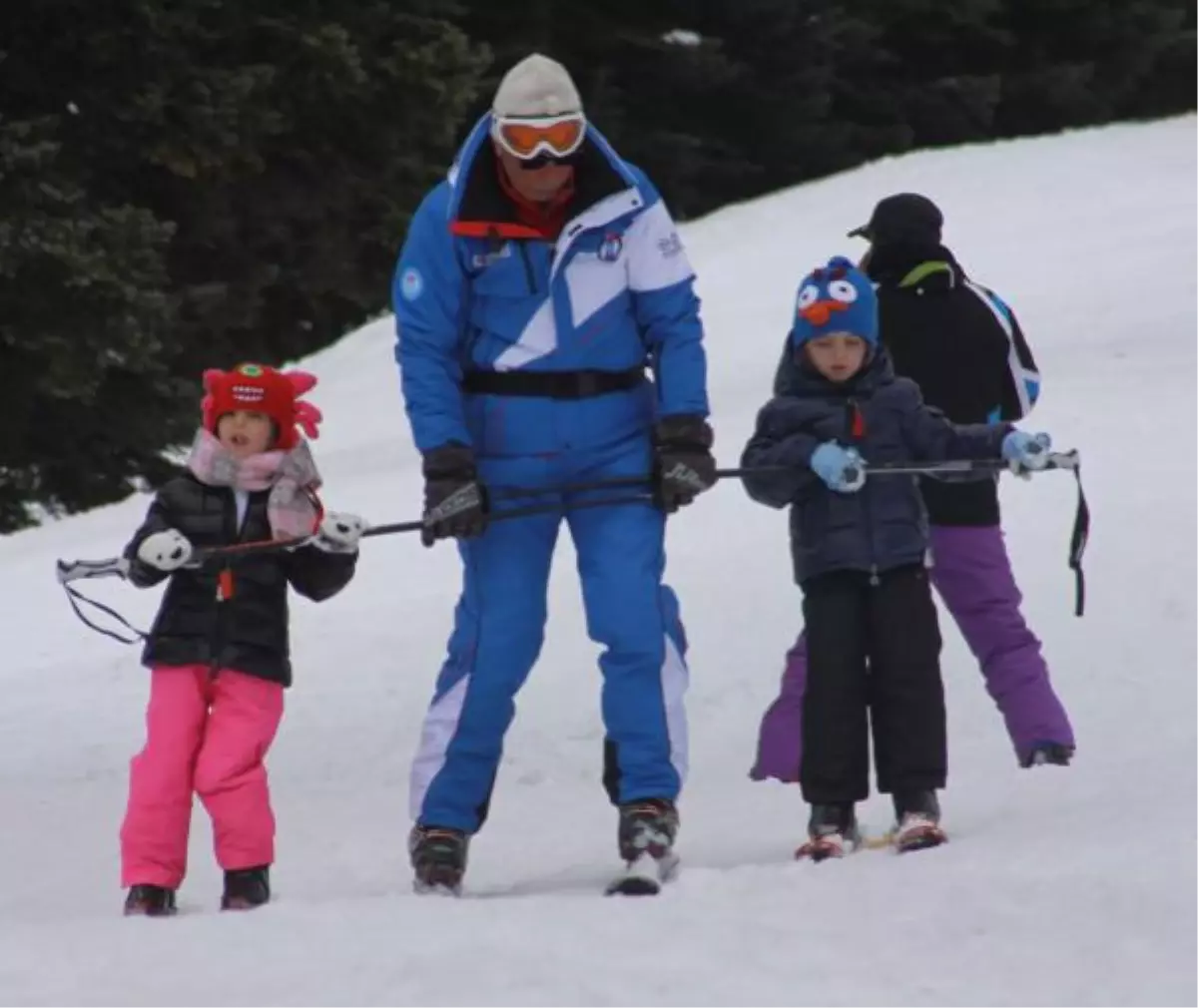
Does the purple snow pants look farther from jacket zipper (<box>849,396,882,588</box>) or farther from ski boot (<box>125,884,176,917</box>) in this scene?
ski boot (<box>125,884,176,917</box>)

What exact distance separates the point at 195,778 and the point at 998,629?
8.15 feet

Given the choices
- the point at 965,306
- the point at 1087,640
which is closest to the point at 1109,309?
the point at 1087,640

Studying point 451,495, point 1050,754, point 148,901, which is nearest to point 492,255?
point 451,495

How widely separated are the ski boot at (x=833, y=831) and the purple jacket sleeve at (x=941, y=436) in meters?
0.86

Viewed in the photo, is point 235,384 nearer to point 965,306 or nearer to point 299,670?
point 965,306

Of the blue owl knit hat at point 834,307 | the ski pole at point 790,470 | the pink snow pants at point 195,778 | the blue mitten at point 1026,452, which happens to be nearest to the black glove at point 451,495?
the ski pole at point 790,470

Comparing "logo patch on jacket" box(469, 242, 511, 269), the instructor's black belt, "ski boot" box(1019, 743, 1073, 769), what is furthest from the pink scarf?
"ski boot" box(1019, 743, 1073, 769)

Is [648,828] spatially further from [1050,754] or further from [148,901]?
[1050,754]

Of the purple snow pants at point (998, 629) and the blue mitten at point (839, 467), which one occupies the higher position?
the blue mitten at point (839, 467)

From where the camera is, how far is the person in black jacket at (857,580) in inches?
266

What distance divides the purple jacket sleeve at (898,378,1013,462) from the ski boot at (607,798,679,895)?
3.67 feet

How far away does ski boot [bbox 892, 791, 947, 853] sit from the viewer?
21.3 feet

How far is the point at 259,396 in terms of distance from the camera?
6668 mm

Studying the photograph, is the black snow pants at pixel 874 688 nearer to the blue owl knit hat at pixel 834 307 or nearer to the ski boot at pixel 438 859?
the blue owl knit hat at pixel 834 307
